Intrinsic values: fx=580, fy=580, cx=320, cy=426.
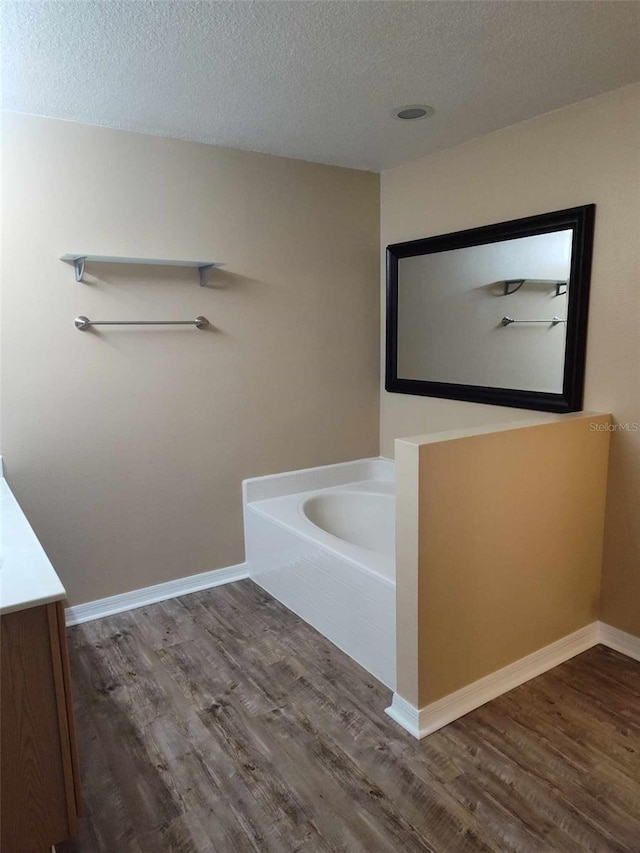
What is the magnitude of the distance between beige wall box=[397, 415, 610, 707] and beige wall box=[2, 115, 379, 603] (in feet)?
4.54

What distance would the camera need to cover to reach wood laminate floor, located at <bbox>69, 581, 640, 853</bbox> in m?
1.56

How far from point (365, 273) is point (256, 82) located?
140 cm

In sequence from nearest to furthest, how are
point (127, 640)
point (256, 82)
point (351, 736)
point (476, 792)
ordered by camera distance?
point (476, 792) → point (351, 736) → point (256, 82) → point (127, 640)

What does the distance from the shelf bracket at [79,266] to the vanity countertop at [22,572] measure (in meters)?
1.16

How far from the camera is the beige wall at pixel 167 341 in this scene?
247 cm

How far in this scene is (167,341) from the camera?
9.14ft

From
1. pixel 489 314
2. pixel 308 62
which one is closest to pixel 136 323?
pixel 308 62

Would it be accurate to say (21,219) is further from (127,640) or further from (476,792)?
(476,792)

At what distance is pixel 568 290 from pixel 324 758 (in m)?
1.98

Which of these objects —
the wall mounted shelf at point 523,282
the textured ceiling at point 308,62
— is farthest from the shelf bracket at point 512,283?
the textured ceiling at point 308,62

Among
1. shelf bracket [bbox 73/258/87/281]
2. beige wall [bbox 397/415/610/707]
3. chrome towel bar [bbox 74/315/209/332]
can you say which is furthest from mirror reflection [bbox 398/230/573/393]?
shelf bracket [bbox 73/258/87/281]

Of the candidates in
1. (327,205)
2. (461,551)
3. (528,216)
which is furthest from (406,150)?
(461,551)

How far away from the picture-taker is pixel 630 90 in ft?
6.98

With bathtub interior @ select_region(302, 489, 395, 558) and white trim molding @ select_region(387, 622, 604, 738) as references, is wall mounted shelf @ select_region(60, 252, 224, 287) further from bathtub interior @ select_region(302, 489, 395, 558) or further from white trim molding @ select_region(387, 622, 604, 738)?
white trim molding @ select_region(387, 622, 604, 738)
